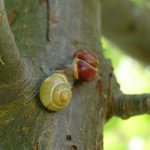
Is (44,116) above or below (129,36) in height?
above

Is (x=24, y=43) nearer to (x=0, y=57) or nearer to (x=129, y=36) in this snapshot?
(x=0, y=57)

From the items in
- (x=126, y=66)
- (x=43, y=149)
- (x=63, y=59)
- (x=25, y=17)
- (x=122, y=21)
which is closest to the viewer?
(x=43, y=149)

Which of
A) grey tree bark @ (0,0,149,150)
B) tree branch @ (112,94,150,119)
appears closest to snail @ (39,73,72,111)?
grey tree bark @ (0,0,149,150)

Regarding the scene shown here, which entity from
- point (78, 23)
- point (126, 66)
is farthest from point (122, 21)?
Result: point (126, 66)

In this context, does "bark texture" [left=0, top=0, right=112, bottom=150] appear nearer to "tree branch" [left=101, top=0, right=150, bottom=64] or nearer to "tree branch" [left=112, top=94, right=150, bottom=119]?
"tree branch" [left=112, top=94, right=150, bottom=119]

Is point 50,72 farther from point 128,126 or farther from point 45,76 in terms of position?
point 128,126

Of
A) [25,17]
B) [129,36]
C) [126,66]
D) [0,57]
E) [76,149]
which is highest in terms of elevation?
[0,57]

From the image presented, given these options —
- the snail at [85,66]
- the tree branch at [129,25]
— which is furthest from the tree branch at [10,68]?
the tree branch at [129,25]
